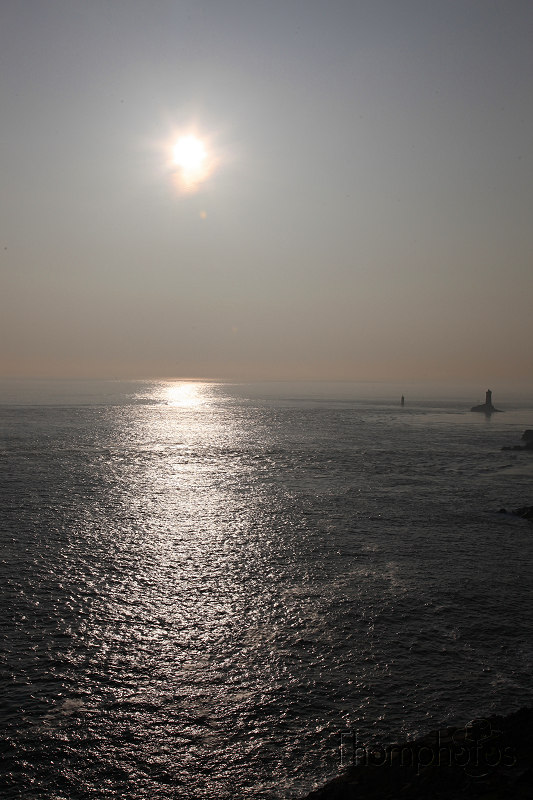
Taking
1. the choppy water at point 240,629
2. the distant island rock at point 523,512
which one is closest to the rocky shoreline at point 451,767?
the choppy water at point 240,629

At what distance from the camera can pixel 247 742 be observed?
10406mm

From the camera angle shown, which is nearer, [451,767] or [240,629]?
[451,767]

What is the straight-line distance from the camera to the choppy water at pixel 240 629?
10.1 m

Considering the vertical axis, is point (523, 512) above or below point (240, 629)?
below

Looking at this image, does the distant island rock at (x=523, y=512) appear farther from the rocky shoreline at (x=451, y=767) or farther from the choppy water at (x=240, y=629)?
the rocky shoreline at (x=451, y=767)

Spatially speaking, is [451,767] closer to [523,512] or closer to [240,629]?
[240,629]

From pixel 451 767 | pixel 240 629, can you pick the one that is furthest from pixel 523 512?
pixel 451 767

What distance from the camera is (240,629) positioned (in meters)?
15.6

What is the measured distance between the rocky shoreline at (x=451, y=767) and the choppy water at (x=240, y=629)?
1.05 metres

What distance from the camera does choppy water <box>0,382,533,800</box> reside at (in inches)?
397

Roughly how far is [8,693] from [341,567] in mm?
13303

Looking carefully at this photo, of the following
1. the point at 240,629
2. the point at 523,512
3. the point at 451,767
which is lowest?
the point at 523,512

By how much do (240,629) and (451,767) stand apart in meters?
8.04

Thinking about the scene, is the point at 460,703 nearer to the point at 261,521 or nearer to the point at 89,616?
the point at 89,616
